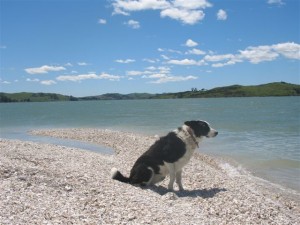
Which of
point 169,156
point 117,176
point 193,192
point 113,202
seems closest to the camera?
point 113,202

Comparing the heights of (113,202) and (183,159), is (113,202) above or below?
below

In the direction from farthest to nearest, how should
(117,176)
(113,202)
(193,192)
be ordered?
1. (117,176)
2. (193,192)
3. (113,202)

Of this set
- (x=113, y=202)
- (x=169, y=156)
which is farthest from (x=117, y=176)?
(x=113, y=202)

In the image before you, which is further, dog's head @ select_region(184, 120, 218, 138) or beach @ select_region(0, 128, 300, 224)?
dog's head @ select_region(184, 120, 218, 138)

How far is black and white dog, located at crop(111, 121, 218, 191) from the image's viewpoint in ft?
40.4

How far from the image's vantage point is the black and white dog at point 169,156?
12305 millimetres

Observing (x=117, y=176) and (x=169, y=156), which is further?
(x=117, y=176)

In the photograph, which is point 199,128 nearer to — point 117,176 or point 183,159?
point 183,159

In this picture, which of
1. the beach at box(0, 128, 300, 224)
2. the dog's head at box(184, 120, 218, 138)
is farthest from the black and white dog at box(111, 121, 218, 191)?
the beach at box(0, 128, 300, 224)

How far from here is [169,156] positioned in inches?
484

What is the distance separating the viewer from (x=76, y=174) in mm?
11922

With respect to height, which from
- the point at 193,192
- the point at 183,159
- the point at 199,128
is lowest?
the point at 193,192

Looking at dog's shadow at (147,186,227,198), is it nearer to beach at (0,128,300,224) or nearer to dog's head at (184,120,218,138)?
beach at (0,128,300,224)

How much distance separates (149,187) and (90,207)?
3.43 m
